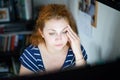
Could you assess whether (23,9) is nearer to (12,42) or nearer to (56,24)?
(12,42)

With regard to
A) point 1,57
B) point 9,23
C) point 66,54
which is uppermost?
point 66,54

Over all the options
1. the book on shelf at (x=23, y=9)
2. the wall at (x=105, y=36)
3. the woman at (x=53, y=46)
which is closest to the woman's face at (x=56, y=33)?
the woman at (x=53, y=46)

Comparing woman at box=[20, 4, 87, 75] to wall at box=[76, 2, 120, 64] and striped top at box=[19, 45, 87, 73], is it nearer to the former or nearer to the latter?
striped top at box=[19, 45, 87, 73]

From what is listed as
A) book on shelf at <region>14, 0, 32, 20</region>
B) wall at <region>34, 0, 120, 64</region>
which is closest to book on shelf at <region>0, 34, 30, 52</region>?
book on shelf at <region>14, 0, 32, 20</region>

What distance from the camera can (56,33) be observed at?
2.02 feet

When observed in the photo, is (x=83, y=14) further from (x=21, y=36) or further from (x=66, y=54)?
(x=21, y=36)

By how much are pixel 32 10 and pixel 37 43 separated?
0.47 meters

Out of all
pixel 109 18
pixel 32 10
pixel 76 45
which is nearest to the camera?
pixel 76 45

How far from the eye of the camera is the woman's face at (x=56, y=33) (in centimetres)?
61

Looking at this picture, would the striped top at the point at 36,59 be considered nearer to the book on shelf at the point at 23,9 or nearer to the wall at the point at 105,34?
the wall at the point at 105,34

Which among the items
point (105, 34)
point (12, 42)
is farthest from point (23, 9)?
point (105, 34)

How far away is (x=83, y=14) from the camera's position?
816 millimetres

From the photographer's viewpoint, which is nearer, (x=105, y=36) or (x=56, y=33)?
(x=56, y=33)

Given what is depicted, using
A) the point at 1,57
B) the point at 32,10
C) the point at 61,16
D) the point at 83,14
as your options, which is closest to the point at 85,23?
the point at 83,14
